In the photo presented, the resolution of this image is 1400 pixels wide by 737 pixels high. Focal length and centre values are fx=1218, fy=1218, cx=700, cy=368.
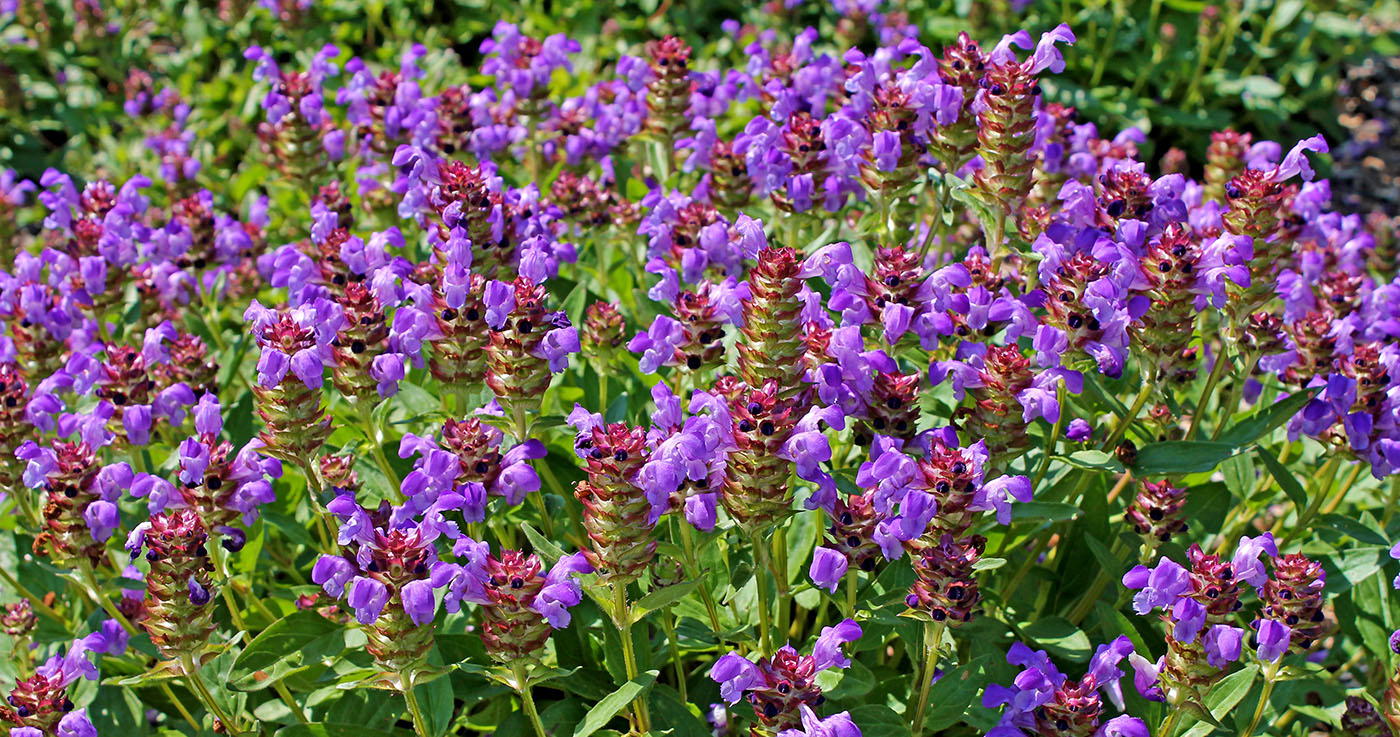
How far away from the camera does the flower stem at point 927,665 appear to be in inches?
125

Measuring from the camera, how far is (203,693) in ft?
11.3

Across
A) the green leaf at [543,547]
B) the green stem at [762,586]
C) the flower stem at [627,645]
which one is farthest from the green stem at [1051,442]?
the green leaf at [543,547]

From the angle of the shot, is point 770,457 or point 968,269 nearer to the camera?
point 770,457

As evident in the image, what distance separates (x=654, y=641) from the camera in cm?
389

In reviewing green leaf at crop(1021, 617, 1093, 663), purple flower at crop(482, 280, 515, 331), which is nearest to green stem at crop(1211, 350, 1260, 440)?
green leaf at crop(1021, 617, 1093, 663)

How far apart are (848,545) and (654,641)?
99 cm

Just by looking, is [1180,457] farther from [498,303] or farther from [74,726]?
[74,726]

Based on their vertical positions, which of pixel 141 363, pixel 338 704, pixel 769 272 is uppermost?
pixel 769 272

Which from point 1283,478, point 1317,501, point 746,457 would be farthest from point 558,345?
point 1317,501

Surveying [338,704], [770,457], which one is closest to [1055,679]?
[770,457]

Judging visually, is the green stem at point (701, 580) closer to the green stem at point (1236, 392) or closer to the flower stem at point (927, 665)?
the flower stem at point (927, 665)

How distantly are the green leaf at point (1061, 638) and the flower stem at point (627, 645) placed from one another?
122 cm

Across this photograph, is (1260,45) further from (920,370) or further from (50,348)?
(50,348)

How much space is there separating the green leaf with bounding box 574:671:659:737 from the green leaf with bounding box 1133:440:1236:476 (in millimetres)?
1616
